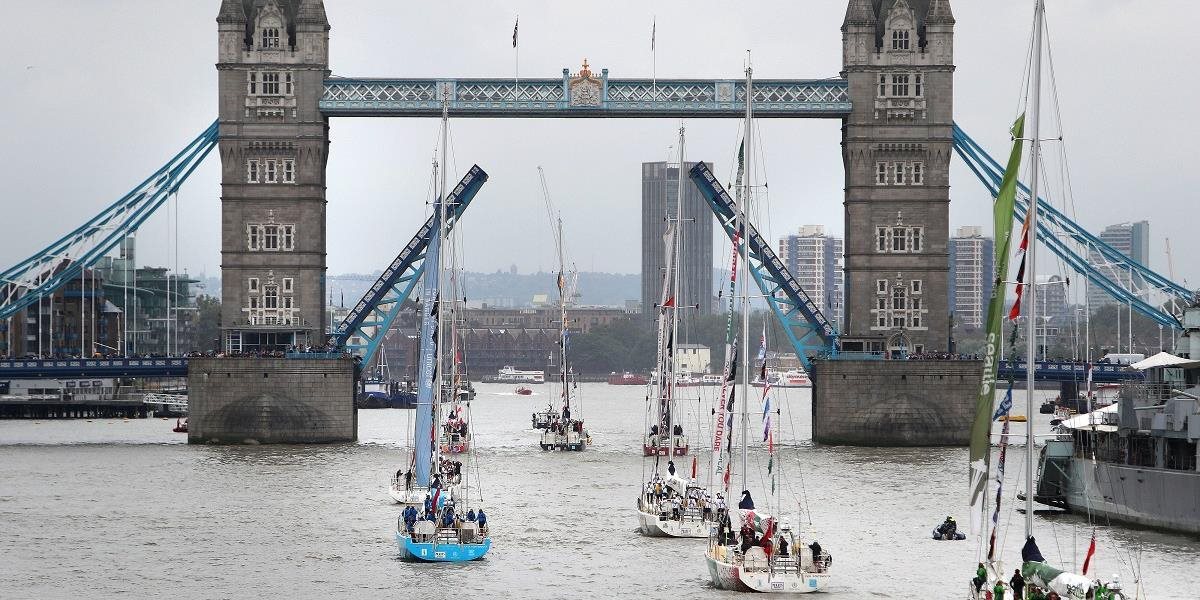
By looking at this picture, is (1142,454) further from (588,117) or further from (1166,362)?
(588,117)

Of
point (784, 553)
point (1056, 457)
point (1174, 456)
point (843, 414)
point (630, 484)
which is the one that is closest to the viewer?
point (784, 553)

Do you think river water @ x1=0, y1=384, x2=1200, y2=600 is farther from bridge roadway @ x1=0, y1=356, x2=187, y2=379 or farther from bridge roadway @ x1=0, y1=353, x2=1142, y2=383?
bridge roadway @ x1=0, y1=353, x2=1142, y2=383

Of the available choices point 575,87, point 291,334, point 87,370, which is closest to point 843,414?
point 575,87

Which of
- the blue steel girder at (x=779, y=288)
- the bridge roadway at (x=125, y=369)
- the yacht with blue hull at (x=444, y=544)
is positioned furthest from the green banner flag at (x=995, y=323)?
the bridge roadway at (x=125, y=369)

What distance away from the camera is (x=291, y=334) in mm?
108250

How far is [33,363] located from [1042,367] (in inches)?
2148

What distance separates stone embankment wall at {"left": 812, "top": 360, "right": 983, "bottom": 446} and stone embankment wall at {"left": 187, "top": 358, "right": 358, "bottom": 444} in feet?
82.4

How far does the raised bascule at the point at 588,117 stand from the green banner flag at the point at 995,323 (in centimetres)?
6314

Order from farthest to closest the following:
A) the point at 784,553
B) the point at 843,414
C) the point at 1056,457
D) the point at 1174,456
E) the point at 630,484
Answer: the point at 843,414
the point at 630,484
the point at 1056,457
the point at 1174,456
the point at 784,553

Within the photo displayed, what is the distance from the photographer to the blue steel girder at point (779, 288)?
10394 centimetres

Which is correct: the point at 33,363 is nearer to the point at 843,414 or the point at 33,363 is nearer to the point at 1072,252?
the point at 843,414

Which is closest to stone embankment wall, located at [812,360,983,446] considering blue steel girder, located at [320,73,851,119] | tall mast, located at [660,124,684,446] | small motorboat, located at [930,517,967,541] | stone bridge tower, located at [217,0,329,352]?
blue steel girder, located at [320,73,851,119]

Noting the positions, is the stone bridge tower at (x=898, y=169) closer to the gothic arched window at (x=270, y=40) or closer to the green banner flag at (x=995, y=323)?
the gothic arched window at (x=270, y=40)

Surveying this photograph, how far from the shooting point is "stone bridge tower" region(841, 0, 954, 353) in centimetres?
10612
